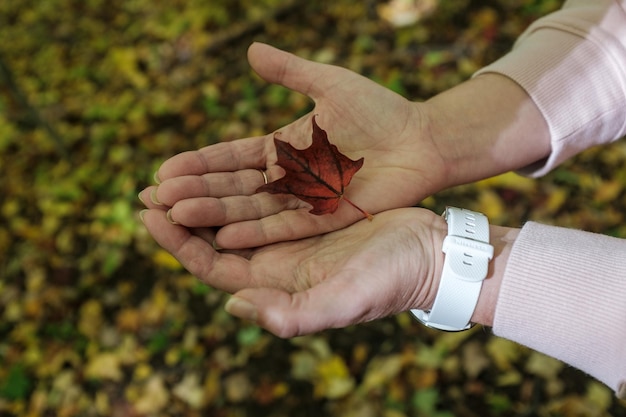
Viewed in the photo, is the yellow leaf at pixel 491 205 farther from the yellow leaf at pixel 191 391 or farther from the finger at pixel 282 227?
the yellow leaf at pixel 191 391

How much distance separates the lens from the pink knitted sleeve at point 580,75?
184cm

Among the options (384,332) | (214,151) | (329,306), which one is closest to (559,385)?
(384,332)

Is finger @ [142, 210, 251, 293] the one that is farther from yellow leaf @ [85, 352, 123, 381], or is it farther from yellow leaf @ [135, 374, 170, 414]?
yellow leaf @ [85, 352, 123, 381]

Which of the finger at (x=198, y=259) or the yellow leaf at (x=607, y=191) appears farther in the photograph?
the yellow leaf at (x=607, y=191)

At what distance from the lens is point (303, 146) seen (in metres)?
1.98

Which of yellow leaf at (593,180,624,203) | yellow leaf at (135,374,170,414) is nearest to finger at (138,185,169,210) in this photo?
yellow leaf at (135,374,170,414)

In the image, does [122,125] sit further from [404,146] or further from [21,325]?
[404,146]

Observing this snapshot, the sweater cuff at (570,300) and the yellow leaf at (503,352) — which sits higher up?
the sweater cuff at (570,300)

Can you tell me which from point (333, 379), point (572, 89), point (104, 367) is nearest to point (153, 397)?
point (104, 367)

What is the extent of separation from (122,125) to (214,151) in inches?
90.2

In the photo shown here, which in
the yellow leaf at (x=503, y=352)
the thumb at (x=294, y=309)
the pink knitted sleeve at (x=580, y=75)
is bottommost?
the yellow leaf at (x=503, y=352)

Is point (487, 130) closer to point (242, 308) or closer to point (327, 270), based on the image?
point (327, 270)

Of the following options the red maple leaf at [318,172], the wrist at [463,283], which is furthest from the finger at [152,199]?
the wrist at [463,283]

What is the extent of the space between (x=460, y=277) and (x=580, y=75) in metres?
0.95
